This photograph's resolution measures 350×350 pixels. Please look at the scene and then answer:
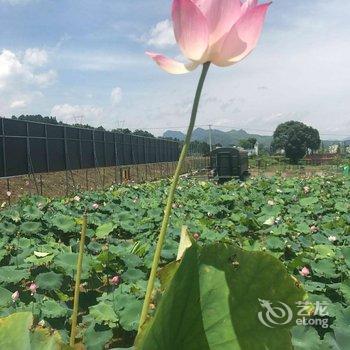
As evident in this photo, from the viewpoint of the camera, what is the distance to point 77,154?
2350 centimetres

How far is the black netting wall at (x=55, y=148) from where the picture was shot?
16594mm

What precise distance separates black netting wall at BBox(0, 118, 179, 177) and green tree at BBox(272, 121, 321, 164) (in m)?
36.5

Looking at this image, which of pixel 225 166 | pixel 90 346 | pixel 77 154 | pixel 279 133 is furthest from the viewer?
pixel 279 133

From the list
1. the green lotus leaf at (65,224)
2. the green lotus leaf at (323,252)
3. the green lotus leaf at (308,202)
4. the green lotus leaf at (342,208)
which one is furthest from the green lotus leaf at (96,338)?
the green lotus leaf at (308,202)

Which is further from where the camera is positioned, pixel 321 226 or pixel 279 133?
Result: pixel 279 133

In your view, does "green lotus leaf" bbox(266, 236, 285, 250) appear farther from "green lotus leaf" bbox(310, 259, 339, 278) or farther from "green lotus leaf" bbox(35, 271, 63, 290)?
"green lotus leaf" bbox(35, 271, 63, 290)

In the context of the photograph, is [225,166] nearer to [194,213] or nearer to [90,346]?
[194,213]

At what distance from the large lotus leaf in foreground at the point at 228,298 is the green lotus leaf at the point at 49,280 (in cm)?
239

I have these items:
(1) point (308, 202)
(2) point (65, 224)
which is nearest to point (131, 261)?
(2) point (65, 224)

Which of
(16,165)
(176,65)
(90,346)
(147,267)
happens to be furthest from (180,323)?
(16,165)

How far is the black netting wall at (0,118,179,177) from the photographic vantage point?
16.6 metres

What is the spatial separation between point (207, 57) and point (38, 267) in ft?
9.30

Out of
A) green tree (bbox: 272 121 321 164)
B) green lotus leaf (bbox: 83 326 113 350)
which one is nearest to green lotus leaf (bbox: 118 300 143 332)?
green lotus leaf (bbox: 83 326 113 350)

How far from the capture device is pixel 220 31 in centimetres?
64
